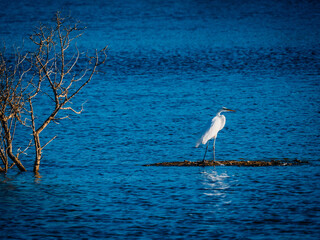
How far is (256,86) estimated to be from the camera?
31.6 meters

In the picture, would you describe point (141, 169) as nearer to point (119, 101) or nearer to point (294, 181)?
point (294, 181)

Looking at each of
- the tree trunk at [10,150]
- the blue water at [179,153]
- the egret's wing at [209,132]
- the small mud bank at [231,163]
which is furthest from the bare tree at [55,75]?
the egret's wing at [209,132]

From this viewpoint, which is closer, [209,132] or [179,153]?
[209,132]

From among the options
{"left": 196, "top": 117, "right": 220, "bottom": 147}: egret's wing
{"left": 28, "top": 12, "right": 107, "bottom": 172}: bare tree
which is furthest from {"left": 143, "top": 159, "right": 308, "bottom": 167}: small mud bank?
{"left": 28, "top": 12, "right": 107, "bottom": 172}: bare tree

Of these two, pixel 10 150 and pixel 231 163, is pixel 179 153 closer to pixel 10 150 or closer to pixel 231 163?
pixel 231 163

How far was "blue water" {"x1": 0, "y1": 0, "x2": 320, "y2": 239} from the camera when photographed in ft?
39.3

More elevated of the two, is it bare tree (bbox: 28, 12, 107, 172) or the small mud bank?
bare tree (bbox: 28, 12, 107, 172)

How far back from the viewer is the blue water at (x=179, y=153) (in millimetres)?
→ 11984

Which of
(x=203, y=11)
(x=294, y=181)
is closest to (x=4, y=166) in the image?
(x=294, y=181)

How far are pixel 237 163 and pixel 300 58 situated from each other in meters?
27.1

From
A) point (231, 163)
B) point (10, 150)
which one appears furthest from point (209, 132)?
point (10, 150)

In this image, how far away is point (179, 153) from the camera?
18.1 meters

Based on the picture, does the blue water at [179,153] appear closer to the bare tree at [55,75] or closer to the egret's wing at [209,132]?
the egret's wing at [209,132]

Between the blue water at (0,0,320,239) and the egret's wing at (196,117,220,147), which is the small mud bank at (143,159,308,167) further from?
the egret's wing at (196,117,220,147)
